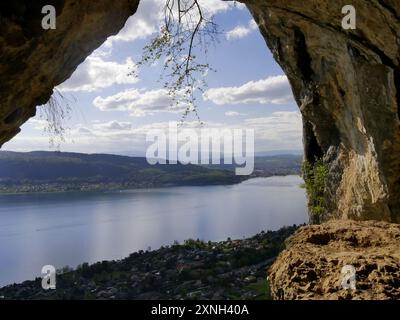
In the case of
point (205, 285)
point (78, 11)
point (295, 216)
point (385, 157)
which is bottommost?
point (205, 285)

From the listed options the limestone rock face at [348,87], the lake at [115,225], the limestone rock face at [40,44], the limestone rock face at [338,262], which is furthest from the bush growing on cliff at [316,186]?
the lake at [115,225]

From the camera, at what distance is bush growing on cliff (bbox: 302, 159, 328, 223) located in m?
14.9

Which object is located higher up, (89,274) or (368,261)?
(368,261)

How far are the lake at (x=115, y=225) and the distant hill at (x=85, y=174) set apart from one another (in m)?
46.7

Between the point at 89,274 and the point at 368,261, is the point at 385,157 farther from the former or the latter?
the point at 89,274

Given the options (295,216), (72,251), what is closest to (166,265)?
(72,251)

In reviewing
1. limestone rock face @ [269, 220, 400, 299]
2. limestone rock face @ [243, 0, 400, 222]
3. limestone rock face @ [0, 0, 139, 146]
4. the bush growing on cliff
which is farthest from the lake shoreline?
limestone rock face @ [269, 220, 400, 299]

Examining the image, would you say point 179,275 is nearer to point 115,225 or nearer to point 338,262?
point 115,225

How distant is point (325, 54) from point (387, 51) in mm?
3230

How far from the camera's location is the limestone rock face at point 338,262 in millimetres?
3092

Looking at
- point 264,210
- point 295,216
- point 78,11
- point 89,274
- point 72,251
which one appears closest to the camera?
point 78,11

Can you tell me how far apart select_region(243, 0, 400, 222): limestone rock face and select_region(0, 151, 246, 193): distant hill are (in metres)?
127
